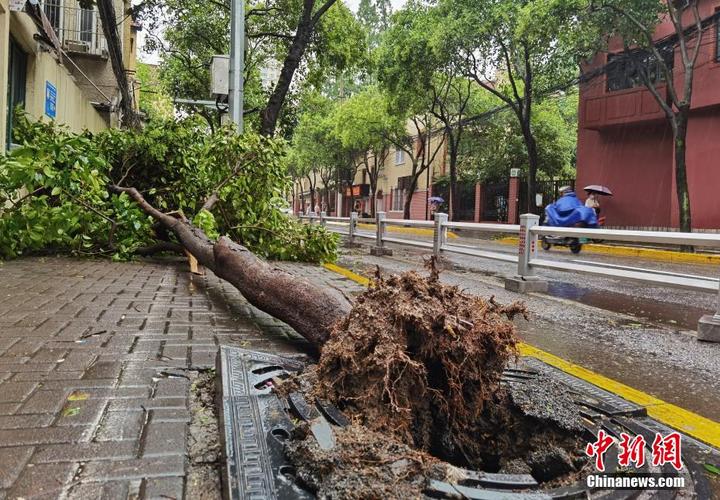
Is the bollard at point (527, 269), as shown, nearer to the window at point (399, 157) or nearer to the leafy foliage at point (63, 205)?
the leafy foliage at point (63, 205)

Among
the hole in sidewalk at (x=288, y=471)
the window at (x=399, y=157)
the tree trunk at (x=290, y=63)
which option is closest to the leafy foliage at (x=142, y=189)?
the tree trunk at (x=290, y=63)

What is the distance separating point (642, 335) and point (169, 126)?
23.4 ft

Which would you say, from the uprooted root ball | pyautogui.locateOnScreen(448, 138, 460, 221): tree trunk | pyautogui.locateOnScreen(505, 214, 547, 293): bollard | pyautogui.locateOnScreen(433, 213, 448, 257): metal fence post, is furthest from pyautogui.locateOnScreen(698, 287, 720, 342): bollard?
pyautogui.locateOnScreen(448, 138, 460, 221): tree trunk

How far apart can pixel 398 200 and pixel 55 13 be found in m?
27.0

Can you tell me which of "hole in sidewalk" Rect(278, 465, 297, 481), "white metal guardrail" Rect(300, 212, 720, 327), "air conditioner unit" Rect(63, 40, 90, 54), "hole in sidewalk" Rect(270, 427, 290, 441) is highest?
"air conditioner unit" Rect(63, 40, 90, 54)

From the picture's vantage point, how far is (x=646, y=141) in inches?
745

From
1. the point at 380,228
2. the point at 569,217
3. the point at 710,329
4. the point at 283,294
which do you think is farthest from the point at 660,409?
the point at 569,217

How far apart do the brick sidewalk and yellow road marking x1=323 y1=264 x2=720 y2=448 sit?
1631 millimetres

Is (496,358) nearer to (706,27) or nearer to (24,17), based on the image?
(24,17)

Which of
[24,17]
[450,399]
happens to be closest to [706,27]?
[24,17]

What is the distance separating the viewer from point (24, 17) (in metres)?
9.16

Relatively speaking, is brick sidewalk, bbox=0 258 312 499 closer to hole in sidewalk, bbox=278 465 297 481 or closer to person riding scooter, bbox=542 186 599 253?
hole in sidewalk, bbox=278 465 297 481

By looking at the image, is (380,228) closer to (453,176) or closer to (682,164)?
(682,164)

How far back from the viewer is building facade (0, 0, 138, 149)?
28.3 ft
